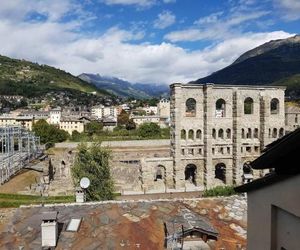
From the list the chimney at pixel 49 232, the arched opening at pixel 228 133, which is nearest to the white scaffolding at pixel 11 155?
the arched opening at pixel 228 133

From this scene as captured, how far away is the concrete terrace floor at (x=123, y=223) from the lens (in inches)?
627

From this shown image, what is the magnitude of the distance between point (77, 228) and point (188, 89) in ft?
114

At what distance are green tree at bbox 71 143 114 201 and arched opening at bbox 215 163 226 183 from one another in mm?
18883

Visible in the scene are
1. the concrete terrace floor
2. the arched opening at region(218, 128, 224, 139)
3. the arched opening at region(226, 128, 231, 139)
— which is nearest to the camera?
the concrete terrace floor

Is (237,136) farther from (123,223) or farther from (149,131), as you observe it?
(149,131)

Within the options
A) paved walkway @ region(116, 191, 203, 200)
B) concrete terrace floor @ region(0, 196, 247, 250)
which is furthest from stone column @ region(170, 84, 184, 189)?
concrete terrace floor @ region(0, 196, 247, 250)

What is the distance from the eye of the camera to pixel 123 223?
57.0 ft

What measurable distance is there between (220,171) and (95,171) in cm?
2271

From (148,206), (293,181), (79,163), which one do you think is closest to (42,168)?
(79,163)

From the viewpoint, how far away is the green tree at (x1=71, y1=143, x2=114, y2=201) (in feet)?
120

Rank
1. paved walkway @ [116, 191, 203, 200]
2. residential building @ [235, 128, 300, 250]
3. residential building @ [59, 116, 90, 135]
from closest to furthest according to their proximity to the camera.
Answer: residential building @ [235, 128, 300, 250]
paved walkway @ [116, 191, 203, 200]
residential building @ [59, 116, 90, 135]

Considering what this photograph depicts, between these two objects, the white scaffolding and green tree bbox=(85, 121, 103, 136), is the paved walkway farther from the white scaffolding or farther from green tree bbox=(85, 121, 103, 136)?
green tree bbox=(85, 121, 103, 136)

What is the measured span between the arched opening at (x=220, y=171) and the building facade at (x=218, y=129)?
14cm

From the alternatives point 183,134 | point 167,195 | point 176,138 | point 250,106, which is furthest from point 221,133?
point 250,106
